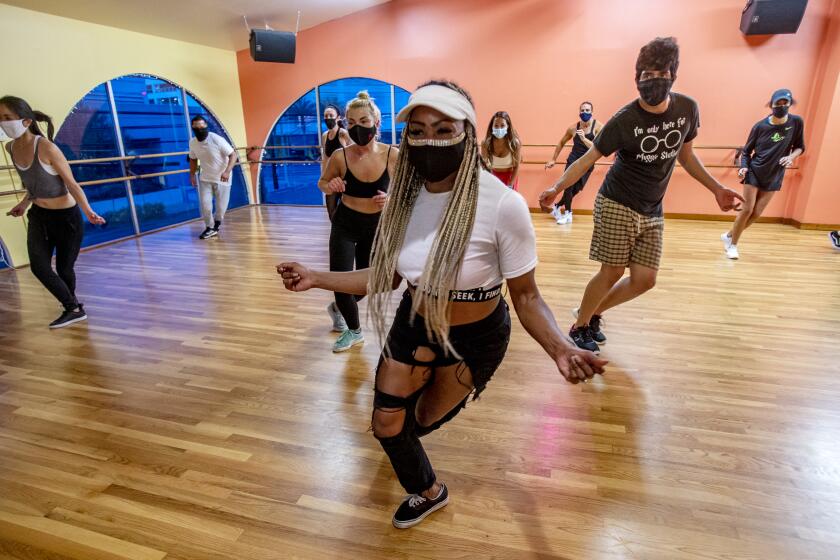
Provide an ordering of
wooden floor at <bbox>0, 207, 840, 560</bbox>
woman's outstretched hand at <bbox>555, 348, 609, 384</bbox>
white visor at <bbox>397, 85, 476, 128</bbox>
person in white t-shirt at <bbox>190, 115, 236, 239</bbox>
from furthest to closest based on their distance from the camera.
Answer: person in white t-shirt at <bbox>190, 115, 236, 239</bbox>
wooden floor at <bbox>0, 207, 840, 560</bbox>
white visor at <bbox>397, 85, 476, 128</bbox>
woman's outstretched hand at <bbox>555, 348, 609, 384</bbox>

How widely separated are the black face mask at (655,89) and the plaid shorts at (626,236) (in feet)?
1.80

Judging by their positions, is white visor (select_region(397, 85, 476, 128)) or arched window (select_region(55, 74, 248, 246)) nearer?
white visor (select_region(397, 85, 476, 128))

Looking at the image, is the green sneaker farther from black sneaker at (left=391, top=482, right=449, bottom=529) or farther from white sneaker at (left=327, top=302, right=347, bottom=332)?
black sneaker at (left=391, top=482, right=449, bottom=529)

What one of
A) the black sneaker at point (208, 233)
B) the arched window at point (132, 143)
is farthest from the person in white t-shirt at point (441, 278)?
the arched window at point (132, 143)

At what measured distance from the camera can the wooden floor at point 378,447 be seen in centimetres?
Answer: 178

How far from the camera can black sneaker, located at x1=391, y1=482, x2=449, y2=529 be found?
181 cm

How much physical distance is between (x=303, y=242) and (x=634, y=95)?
519 centimetres

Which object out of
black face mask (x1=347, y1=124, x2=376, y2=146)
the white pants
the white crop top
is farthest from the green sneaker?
the white pants

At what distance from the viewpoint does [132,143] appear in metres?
7.22

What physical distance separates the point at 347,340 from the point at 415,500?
62.9 inches

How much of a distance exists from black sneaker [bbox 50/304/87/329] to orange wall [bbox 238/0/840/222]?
19.6 ft

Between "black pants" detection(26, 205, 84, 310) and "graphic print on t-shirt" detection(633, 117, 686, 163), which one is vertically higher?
"graphic print on t-shirt" detection(633, 117, 686, 163)

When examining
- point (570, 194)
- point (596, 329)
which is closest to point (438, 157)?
point (596, 329)

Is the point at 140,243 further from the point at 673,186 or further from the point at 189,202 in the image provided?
the point at 673,186
